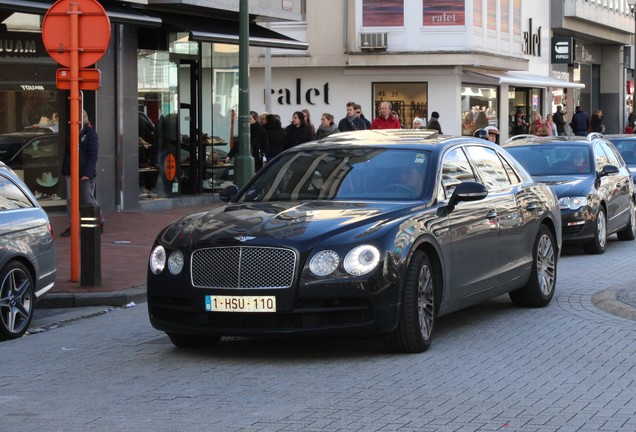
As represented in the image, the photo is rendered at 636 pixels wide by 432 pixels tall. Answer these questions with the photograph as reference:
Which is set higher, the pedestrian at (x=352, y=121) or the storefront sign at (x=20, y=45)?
the storefront sign at (x=20, y=45)

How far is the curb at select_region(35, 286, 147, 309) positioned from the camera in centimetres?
1241

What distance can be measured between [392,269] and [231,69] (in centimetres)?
1942

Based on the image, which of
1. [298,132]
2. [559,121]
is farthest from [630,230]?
[559,121]

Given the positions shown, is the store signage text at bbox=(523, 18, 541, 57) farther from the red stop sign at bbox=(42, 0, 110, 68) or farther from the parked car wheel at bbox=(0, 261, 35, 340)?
the parked car wheel at bbox=(0, 261, 35, 340)

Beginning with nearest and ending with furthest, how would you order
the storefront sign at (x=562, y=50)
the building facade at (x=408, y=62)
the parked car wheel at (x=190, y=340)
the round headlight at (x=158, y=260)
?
the round headlight at (x=158, y=260)
the parked car wheel at (x=190, y=340)
the building facade at (x=408, y=62)
the storefront sign at (x=562, y=50)

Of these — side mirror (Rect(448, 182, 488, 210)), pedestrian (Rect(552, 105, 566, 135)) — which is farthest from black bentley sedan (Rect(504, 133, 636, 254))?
pedestrian (Rect(552, 105, 566, 135))

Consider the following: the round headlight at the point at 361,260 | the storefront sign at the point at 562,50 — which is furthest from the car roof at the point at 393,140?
the storefront sign at the point at 562,50

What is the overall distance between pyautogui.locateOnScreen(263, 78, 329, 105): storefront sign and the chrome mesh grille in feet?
110

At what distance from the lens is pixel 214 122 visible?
27266 mm

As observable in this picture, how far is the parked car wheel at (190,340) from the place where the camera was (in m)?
9.33

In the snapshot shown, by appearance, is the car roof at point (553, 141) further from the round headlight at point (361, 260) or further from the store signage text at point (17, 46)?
the round headlight at point (361, 260)

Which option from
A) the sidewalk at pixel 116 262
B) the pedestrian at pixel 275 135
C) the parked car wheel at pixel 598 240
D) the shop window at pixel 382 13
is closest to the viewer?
the sidewalk at pixel 116 262

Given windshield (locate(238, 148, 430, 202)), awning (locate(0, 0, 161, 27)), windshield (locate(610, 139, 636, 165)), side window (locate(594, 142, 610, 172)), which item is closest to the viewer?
windshield (locate(238, 148, 430, 202))

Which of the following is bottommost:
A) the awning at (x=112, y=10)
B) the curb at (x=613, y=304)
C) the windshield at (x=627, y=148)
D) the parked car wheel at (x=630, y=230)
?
the curb at (x=613, y=304)
